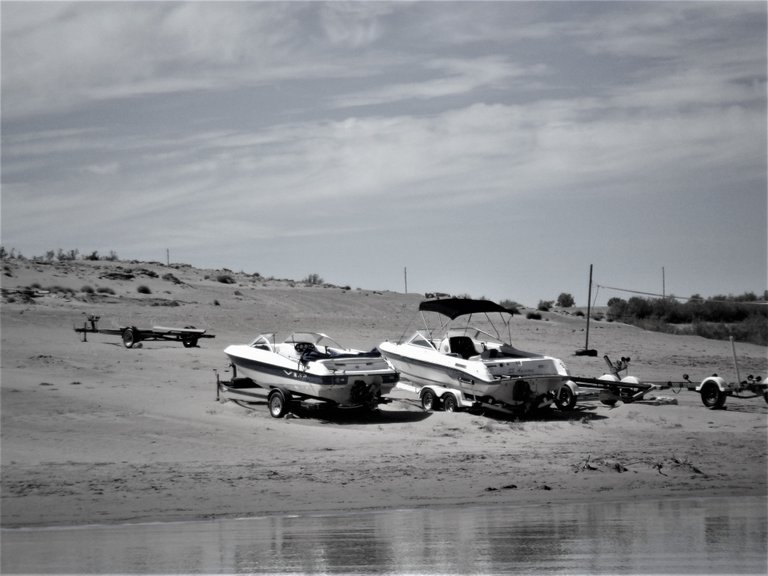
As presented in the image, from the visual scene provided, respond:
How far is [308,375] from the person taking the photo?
19.1m

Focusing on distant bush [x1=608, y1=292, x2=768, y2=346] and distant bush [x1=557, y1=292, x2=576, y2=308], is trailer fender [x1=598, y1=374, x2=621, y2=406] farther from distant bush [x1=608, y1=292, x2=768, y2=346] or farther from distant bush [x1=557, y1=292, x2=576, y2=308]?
distant bush [x1=557, y1=292, x2=576, y2=308]

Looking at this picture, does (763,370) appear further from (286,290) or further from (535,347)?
(286,290)

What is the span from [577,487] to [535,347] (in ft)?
58.4

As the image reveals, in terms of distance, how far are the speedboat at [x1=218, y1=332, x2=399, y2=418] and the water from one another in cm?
636

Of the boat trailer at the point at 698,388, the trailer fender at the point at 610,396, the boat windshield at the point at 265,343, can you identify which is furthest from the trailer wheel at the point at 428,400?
the trailer fender at the point at 610,396

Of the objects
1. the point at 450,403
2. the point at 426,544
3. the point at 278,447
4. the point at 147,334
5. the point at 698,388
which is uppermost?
the point at 147,334

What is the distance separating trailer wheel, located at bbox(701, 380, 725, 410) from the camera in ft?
70.1

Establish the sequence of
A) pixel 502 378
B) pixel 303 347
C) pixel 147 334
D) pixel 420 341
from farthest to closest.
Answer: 1. pixel 147 334
2. pixel 420 341
3. pixel 303 347
4. pixel 502 378

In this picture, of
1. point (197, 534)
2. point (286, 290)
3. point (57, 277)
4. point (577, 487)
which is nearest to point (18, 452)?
point (197, 534)

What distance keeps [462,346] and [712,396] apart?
18.0 ft

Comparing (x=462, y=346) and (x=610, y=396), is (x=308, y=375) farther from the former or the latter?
(x=610, y=396)

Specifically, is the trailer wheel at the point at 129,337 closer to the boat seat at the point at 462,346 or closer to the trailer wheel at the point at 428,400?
the trailer wheel at the point at 428,400

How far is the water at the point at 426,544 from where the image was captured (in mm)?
9891

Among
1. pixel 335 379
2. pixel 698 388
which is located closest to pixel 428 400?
pixel 335 379
